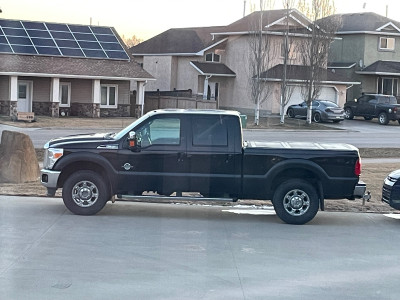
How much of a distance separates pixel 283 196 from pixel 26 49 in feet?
113

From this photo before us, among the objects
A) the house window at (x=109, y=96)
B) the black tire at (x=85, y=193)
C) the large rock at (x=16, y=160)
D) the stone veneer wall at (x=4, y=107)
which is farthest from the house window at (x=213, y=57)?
the black tire at (x=85, y=193)

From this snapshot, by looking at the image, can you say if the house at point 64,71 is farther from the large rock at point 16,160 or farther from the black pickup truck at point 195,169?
the black pickup truck at point 195,169

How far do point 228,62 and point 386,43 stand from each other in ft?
40.4

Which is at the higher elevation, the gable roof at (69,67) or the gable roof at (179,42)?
the gable roof at (179,42)

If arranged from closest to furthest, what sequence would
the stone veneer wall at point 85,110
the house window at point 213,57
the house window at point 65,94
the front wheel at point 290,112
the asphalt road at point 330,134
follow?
1. the asphalt road at point 330,134
2. the stone veneer wall at point 85,110
3. the house window at point 65,94
4. the front wheel at point 290,112
5. the house window at point 213,57

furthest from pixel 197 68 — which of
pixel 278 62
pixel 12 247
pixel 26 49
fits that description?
pixel 12 247

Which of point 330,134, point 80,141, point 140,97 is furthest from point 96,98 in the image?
point 80,141

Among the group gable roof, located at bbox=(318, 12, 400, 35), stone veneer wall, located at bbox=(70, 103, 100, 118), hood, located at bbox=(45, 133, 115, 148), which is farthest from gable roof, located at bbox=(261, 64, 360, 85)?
hood, located at bbox=(45, 133, 115, 148)

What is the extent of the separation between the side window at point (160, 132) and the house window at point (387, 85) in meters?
44.9

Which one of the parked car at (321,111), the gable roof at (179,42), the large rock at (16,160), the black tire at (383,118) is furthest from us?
the gable roof at (179,42)

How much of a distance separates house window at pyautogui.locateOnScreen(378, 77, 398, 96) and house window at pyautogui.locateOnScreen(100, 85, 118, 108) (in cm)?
2077

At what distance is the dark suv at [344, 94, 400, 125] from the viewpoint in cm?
4581

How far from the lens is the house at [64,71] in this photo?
42.9 metres

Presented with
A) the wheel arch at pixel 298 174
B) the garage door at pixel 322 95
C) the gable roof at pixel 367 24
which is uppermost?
the gable roof at pixel 367 24
